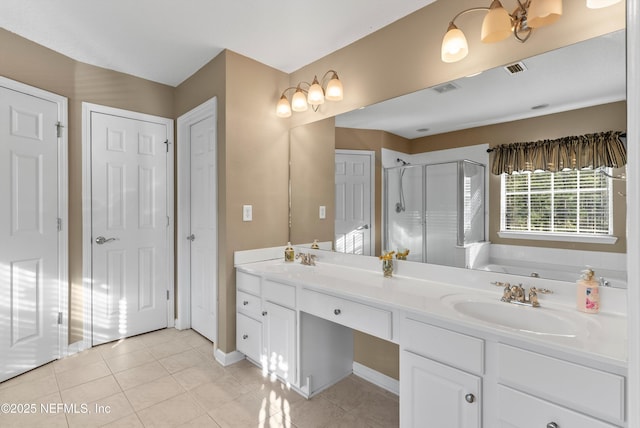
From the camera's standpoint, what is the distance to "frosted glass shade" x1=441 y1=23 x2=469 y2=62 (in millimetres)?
1602

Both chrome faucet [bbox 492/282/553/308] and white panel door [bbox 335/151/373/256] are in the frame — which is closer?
chrome faucet [bbox 492/282/553/308]

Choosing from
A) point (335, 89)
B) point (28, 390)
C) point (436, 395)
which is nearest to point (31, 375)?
point (28, 390)

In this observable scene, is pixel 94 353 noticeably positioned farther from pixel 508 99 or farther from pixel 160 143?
pixel 508 99

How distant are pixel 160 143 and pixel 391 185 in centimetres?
234

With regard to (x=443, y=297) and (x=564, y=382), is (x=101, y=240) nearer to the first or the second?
(x=443, y=297)

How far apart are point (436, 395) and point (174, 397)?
1.67 meters

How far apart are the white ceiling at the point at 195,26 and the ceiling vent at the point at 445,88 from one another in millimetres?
499

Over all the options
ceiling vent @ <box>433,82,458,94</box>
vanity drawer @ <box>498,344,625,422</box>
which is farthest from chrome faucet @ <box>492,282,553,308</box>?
ceiling vent @ <box>433,82,458,94</box>

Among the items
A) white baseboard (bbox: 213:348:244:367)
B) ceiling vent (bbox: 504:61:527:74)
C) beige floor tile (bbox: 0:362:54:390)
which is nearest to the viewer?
ceiling vent (bbox: 504:61:527:74)

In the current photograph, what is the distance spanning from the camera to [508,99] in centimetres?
164

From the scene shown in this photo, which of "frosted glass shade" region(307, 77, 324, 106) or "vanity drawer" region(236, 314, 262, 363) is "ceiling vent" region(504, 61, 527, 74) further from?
"vanity drawer" region(236, 314, 262, 363)

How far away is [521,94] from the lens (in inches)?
62.7

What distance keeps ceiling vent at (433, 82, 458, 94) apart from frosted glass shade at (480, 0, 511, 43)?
338mm

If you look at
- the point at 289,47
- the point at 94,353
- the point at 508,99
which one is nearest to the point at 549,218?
the point at 508,99
